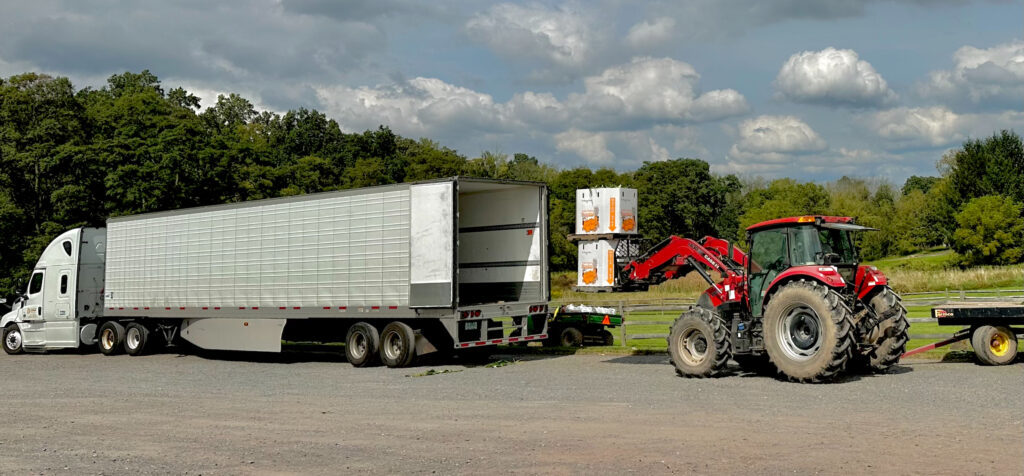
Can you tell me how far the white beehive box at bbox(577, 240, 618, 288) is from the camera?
56.5ft

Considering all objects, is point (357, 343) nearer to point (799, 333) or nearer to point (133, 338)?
point (133, 338)

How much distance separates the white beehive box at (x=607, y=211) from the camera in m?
17.2

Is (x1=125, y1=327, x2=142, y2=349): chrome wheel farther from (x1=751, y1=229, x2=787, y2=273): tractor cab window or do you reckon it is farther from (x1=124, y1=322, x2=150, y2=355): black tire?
(x1=751, y1=229, x2=787, y2=273): tractor cab window

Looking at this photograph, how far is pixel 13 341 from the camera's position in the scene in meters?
28.1

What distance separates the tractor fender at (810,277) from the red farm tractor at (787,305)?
0.02 m

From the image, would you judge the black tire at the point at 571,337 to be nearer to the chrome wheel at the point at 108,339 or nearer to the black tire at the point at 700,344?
the black tire at the point at 700,344

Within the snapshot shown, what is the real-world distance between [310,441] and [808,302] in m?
8.18

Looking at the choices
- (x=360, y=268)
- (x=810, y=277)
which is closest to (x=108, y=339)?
(x=360, y=268)

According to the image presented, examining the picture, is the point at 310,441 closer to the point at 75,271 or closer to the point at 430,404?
the point at 430,404

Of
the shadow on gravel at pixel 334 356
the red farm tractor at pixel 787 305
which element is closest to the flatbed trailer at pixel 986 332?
the red farm tractor at pixel 787 305

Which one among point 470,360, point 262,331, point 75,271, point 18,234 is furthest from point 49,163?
point 470,360

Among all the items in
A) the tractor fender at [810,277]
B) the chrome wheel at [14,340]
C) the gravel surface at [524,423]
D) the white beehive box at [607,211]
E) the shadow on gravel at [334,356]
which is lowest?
the gravel surface at [524,423]

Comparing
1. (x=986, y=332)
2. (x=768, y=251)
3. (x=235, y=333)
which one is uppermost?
(x=768, y=251)

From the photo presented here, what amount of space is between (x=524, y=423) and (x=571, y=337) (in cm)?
1155
